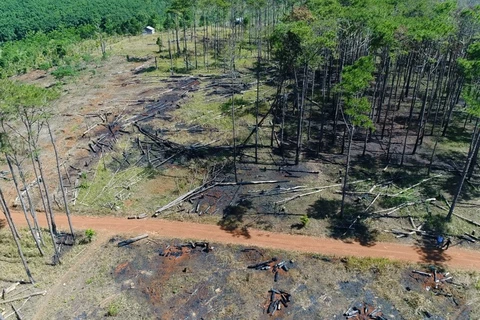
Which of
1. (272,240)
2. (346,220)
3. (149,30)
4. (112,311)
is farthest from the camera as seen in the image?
(149,30)

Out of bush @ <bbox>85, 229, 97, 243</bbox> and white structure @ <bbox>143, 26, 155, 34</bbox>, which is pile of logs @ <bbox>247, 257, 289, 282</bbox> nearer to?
bush @ <bbox>85, 229, 97, 243</bbox>

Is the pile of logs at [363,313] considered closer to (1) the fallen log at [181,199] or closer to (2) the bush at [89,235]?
(1) the fallen log at [181,199]

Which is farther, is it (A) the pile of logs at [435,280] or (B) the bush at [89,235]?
(B) the bush at [89,235]

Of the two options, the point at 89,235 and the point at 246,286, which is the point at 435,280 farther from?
the point at 89,235

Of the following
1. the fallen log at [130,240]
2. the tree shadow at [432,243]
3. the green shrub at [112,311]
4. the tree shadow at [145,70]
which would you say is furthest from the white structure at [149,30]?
the green shrub at [112,311]

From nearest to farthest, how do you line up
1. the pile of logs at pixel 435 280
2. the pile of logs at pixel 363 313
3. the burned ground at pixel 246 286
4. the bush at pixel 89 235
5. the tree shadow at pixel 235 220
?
the pile of logs at pixel 363 313 < the burned ground at pixel 246 286 < the pile of logs at pixel 435 280 < the bush at pixel 89 235 < the tree shadow at pixel 235 220

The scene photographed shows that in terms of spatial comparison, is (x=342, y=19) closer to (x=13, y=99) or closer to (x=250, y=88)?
(x=250, y=88)

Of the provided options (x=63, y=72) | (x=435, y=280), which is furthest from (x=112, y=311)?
(x=63, y=72)

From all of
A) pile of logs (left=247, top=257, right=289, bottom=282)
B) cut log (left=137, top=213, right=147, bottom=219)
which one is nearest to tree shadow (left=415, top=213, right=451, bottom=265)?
pile of logs (left=247, top=257, right=289, bottom=282)
